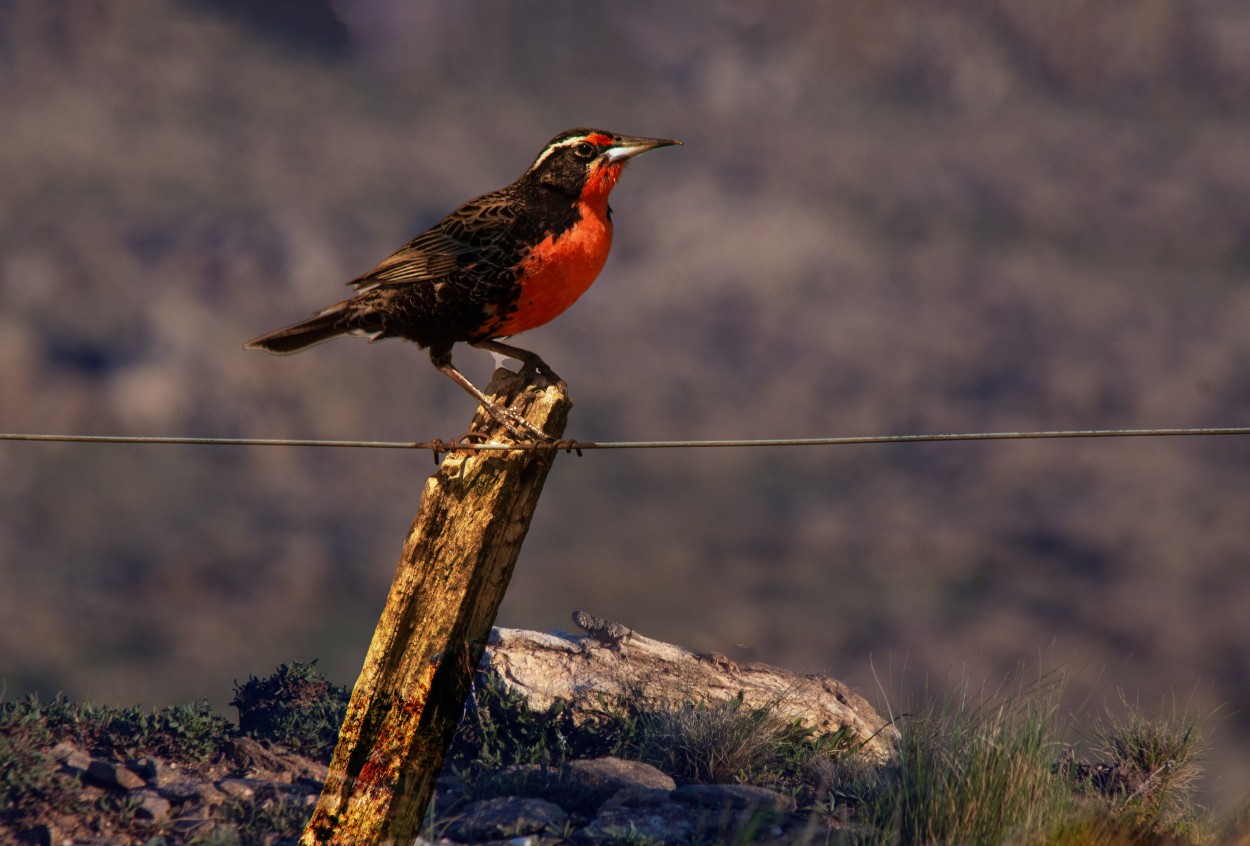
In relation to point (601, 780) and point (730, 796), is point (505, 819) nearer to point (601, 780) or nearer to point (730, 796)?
point (601, 780)

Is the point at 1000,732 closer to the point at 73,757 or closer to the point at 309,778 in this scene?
the point at 309,778

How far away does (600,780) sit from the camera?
25.7ft

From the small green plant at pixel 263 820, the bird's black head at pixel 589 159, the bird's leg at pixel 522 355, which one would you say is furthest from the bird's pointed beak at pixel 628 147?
the small green plant at pixel 263 820

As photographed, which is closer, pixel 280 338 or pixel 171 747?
pixel 280 338

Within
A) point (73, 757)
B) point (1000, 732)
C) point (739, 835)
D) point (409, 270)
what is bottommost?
point (73, 757)

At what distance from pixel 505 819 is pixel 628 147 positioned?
4.41m

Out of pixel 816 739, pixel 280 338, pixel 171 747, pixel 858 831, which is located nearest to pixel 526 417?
pixel 280 338

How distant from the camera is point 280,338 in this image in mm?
5637

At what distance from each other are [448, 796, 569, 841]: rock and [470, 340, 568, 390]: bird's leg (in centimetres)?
312

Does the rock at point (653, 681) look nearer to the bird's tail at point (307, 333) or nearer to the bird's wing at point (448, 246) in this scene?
the bird's tail at point (307, 333)

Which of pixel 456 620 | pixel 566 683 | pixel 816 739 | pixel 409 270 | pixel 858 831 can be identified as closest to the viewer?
pixel 456 620

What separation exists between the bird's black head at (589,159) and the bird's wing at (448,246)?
0.95ft

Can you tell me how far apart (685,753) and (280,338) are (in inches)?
192

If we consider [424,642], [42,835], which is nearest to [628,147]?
[424,642]
